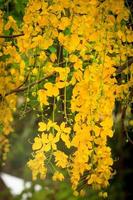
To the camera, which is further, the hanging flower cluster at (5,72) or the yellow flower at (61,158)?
the hanging flower cluster at (5,72)

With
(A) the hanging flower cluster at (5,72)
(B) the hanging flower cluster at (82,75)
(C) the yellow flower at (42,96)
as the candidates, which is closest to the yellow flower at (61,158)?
(B) the hanging flower cluster at (82,75)

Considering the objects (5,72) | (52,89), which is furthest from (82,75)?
(5,72)

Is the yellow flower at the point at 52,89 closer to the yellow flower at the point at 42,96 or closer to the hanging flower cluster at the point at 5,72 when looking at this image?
the yellow flower at the point at 42,96

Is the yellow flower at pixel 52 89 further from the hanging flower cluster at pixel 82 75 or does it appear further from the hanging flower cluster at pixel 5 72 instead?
the hanging flower cluster at pixel 5 72

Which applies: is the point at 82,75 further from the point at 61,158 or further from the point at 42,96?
the point at 61,158

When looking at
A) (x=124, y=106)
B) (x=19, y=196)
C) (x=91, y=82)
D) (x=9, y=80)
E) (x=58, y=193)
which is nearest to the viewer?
(x=91, y=82)

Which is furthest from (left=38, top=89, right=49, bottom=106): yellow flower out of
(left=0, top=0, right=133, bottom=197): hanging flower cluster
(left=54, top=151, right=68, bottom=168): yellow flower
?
(left=54, top=151, right=68, bottom=168): yellow flower

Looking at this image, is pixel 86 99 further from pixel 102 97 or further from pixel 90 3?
pixel 90 3

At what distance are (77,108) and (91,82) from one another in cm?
14

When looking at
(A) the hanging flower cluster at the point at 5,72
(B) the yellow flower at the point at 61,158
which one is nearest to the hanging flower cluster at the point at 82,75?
(B) the yellow flower at the point at 61,158

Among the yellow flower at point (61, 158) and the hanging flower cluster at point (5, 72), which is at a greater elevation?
the hanging flower cluster at point (5, 72)

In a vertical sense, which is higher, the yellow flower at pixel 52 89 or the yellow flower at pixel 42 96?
the yellow flower at pixel 52 89

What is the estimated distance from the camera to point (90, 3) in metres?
1.95

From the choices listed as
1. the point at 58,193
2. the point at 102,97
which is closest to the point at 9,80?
the point at 102,97
